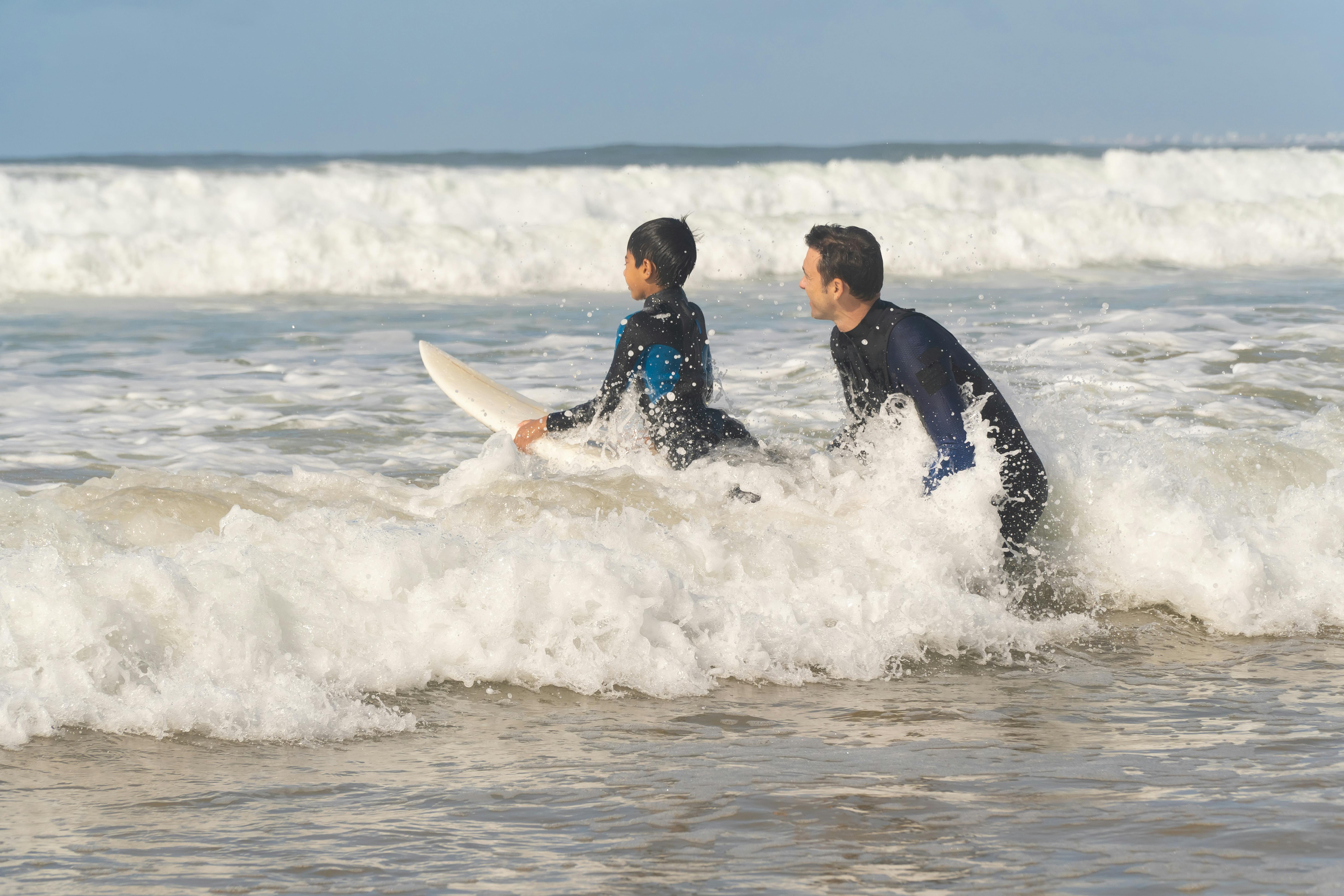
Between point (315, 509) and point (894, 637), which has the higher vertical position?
point (315, 509)

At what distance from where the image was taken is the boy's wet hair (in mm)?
5805

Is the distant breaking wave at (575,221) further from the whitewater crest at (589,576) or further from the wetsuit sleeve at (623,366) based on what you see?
the whitewater crest at (589,576)

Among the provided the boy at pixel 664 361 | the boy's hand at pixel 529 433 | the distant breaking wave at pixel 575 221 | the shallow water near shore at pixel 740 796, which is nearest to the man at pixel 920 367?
the boy at pixel 664 361

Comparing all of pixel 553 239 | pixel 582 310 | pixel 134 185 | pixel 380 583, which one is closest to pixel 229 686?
pixel 380 583

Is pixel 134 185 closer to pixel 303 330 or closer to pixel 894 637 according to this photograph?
pixel 303 330

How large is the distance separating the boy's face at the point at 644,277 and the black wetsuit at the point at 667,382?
0.04 meters

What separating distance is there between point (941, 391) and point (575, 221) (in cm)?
1717

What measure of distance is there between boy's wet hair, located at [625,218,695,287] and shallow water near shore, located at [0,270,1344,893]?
2.09ft

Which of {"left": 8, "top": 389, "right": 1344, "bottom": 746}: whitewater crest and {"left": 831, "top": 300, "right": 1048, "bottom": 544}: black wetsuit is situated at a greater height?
{"left": 831, "top": 300, "right": 1048, "bottom": 544}: black wetsuit

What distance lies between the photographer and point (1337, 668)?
14.5 feet

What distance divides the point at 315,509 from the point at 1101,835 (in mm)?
3219

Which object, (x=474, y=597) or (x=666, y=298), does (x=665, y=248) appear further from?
(x=474, y=597)

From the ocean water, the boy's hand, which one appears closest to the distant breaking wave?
the ocean water

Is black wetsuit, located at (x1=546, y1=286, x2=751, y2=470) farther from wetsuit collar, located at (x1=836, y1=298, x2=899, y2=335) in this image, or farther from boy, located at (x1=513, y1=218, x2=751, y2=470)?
wetsuit collar, located at (x1=836, y1=298, x2=899, y2=335)
